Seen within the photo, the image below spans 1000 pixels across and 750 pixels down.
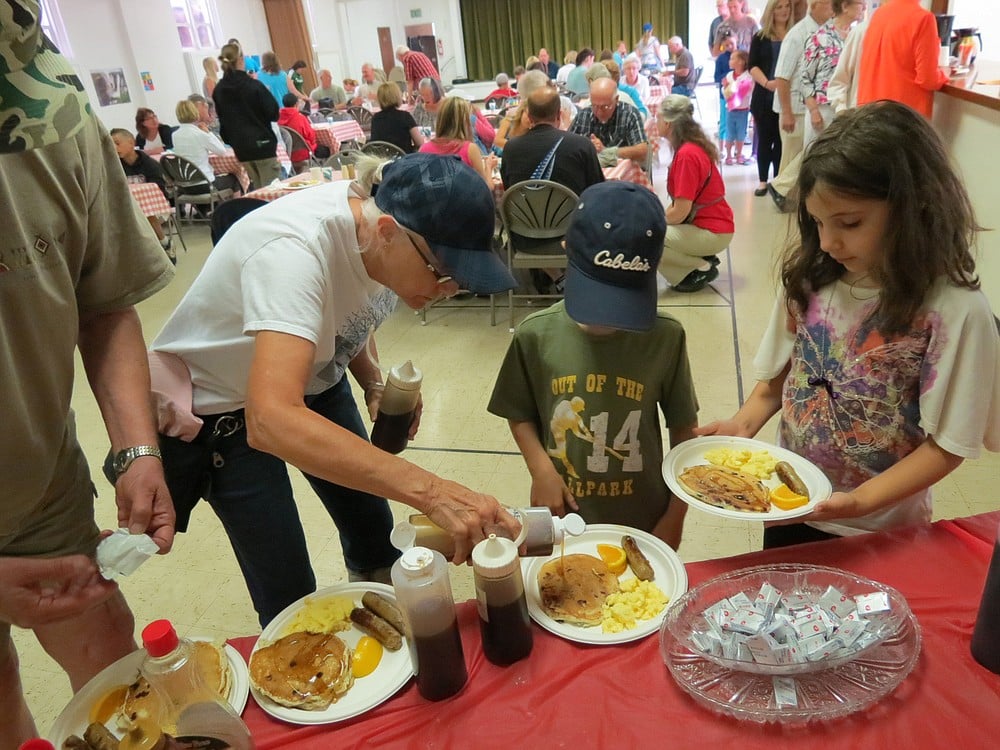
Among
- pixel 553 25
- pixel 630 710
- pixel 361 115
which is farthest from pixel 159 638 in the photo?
pixel 553 25

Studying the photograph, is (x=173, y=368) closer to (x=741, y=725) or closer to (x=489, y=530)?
(x=489, y=530)

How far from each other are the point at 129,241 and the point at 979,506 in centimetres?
257

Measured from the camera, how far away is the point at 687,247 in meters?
4.12

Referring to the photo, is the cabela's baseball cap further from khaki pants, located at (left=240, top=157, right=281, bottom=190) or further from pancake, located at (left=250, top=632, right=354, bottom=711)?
khaki pants, located at (left=240, top=157, right=281, bottom=190)

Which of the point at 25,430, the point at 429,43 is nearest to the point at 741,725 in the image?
the point at 25,430

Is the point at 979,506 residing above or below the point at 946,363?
below

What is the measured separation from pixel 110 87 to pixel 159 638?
35.4 feet

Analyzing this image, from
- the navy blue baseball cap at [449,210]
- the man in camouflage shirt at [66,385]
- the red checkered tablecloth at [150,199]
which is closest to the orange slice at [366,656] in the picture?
the man in camouflage shirt at [66,385]

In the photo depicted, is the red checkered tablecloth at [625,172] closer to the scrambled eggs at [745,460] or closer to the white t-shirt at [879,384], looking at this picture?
the white t-shirt at [879,384]

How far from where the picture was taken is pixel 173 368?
1.25 metres

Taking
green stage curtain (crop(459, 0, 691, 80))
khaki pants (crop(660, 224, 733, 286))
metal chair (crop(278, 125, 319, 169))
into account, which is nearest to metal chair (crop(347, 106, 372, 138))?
metal chair (crop(278, 125, 319, 169))

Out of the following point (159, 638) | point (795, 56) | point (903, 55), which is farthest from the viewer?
point (795, 56)

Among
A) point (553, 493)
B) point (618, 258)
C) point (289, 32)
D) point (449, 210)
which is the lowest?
point (553, 493)

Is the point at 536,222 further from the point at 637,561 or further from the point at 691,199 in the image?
the point at 637,561
